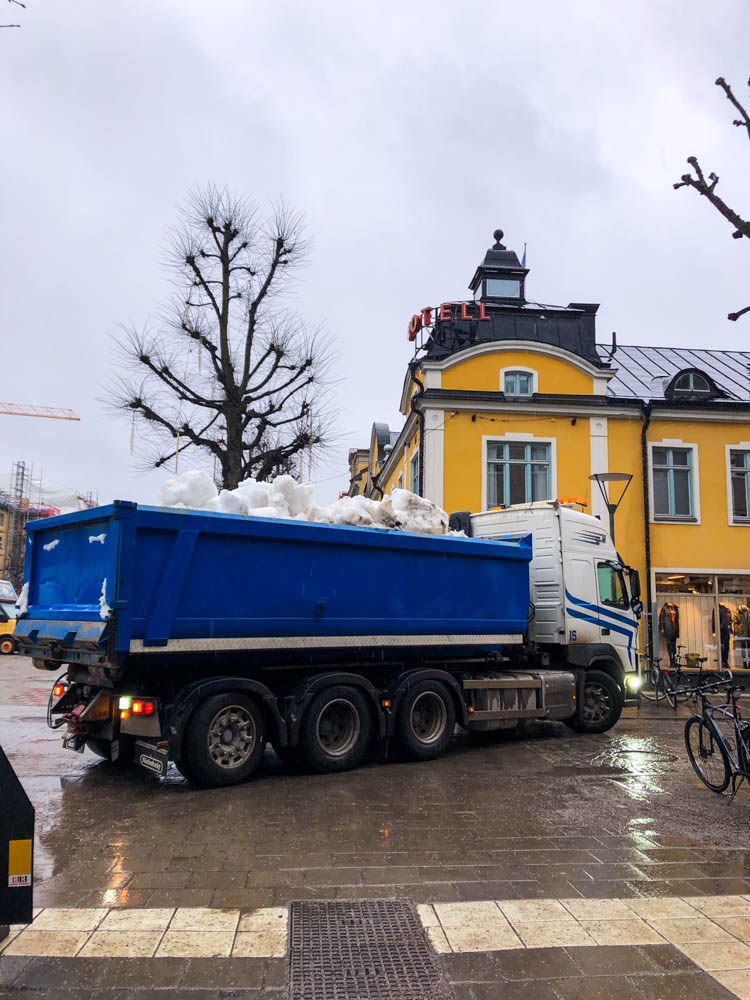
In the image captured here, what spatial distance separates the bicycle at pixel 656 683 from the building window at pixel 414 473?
7108mm

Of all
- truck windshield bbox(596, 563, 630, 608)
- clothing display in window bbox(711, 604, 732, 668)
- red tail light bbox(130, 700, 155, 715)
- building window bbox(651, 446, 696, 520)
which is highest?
building window bbox(651, 446, 696, 520)

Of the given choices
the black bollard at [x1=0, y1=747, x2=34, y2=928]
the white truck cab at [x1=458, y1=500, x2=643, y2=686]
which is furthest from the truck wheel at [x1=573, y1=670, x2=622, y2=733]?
the black bollard at [x1=0, y1=747, x2=34, y2=928]

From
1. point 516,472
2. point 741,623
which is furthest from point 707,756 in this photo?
point 741,623

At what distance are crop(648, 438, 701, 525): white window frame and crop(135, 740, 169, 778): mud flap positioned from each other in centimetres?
1583

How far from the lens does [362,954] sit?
13.0 feet

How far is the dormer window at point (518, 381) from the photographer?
2011 cm

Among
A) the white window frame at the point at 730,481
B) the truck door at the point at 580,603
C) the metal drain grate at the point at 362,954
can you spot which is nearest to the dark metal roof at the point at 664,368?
the white window frame at the point at 730,481

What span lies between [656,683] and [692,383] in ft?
28.8

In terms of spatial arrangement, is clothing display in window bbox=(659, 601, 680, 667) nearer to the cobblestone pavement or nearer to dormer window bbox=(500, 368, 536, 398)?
dormer window bbox=(500, 368, 536, 398)

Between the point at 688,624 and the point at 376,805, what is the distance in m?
15.3

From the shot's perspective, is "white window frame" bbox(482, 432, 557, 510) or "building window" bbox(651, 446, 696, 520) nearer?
"white window frame" bbox(482, 432, 557, 510)

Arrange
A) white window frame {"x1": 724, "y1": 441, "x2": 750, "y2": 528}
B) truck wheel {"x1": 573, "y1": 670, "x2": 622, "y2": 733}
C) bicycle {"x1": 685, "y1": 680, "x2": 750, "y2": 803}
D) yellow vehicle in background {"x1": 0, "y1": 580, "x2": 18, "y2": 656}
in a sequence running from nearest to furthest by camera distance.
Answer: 1. bicycle {"x1": 685, "y1": 680, "x2": 750, "y2": 803}
2. truck wheel {"x1": 573, "y1": 670, "x2": 622, "y2": 733}
3. white window frame {"x1": 724, "y1": 441, "x2": 750, "y2": 528}
4. yellow vehicle in background {"x1": 0, "y1": 580, "x2": 18, "y2": 656}

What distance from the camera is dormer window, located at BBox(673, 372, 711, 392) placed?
21453 millimetres

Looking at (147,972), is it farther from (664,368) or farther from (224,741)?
(664,368)
